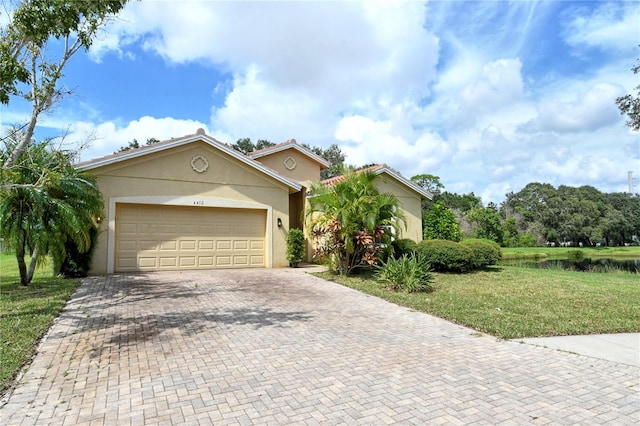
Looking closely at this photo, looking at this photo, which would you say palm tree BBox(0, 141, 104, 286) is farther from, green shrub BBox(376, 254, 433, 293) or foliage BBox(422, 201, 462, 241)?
foliage BBox(422, 201, 462, 241)

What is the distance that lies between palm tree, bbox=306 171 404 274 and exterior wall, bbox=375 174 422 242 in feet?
11.4

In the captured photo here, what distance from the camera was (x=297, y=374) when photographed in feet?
14.1

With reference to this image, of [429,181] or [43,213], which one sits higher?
[429,181]

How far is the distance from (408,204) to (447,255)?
12.9ft

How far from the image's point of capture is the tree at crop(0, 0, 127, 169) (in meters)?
5.87

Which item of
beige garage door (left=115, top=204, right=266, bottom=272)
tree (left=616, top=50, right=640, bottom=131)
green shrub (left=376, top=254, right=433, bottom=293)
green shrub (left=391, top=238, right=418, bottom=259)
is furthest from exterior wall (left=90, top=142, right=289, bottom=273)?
tree (left=616, top=50, right=640, bottom=131)

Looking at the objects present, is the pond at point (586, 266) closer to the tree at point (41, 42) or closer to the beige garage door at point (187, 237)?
the beige garage door at point (187, 237)

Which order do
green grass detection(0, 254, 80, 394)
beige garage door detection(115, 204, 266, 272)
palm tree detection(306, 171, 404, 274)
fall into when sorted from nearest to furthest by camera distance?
1. green grass detection(0, 254, 80, 394)
2. palm tree detection(306, 171, 404, 274)
3. beige garage door detection(115, 204, 266, 272)

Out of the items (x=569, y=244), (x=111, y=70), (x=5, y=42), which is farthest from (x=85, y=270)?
(x=569, y=244)

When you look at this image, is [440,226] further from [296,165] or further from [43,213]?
[43,213]

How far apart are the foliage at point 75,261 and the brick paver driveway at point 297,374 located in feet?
15.6

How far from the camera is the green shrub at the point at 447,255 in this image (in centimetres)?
1330

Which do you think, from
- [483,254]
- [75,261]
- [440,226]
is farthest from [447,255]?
[75,261]

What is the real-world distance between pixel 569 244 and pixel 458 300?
5552cm
